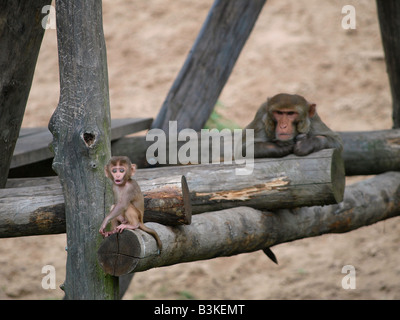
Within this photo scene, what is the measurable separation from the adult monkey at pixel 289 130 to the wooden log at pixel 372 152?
0.90 metres

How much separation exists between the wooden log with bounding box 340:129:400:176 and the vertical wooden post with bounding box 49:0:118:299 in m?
2.74

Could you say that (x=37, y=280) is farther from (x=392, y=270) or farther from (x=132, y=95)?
(x=392, y=270)

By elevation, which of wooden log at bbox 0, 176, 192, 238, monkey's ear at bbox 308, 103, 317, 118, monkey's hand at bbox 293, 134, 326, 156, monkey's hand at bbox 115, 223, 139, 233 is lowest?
monkey's hand at bbox 115, 223, 139, 233

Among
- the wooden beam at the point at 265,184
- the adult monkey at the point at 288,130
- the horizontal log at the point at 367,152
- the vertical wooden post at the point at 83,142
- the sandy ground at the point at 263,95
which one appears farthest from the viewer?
the sandy ground at the point at 263,95

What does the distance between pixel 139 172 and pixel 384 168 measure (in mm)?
2350

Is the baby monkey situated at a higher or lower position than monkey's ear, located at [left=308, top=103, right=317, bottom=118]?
lower

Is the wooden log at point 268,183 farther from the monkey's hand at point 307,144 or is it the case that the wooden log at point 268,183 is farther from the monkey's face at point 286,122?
the monkey's face at point 286,122

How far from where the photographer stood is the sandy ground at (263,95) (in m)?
8.83

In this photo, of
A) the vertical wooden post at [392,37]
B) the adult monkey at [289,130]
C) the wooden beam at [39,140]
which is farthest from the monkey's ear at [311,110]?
the wooden beam at [39,140]

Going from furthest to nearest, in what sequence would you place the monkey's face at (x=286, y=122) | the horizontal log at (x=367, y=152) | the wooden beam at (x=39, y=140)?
the horizontal log at (x=367, y=152) → the wooden beam at (x=39, y=140) → the monkey's face at (x=286, y=122)

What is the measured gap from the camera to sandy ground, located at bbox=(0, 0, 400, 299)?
29.0 ft

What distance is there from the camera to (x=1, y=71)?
373 centimetres

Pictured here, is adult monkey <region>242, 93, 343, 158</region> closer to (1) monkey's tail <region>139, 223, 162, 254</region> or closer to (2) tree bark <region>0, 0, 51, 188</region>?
(1) monkey's tail <region>139, 223, 162, 254</region>

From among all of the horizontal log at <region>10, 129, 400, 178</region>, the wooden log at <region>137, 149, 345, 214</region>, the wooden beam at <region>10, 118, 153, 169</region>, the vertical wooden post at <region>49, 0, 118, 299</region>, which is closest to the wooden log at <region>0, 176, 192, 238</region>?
the vertical wooden post at <region>49, 0, 118, 299</region>
